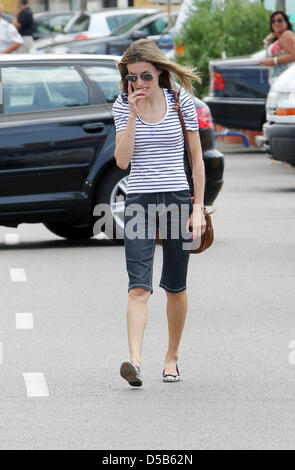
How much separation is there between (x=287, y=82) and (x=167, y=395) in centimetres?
1096

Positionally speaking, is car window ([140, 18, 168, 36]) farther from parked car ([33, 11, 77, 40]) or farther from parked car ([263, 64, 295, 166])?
parked car ([263, 64, 295, 166])

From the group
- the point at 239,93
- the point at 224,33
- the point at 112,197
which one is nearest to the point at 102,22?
the point at 224,33

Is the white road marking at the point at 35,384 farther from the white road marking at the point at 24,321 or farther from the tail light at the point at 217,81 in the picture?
the tail light at the point at 217,81

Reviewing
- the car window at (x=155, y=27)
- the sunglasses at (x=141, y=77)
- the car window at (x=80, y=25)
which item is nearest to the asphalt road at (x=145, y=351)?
the sunglasses at (x=141, y=77)

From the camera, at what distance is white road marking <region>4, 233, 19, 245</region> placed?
1340 cm

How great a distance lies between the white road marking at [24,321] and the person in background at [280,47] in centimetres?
1166

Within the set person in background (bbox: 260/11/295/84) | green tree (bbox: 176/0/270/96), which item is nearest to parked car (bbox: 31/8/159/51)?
green tree (bbox: 176/0/270/96)

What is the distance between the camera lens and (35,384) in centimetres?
712

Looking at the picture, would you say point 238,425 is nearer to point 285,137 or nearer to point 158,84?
point 158,84

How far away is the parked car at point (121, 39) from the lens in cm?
3372

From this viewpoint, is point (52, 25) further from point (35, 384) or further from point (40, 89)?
point (35, 384)

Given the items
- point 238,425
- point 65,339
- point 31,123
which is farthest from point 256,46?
point 238,425

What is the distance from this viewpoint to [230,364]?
25.0ft

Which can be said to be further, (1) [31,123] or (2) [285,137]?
(2) [285,137]
